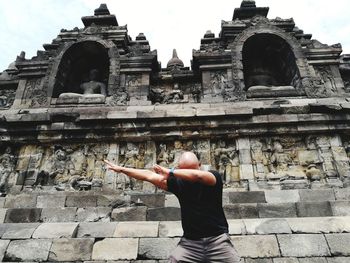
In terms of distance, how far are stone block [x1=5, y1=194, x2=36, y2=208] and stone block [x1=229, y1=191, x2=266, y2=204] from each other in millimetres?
4625

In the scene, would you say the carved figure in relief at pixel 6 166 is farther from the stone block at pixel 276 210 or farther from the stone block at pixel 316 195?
the stone block at pixel 316 195

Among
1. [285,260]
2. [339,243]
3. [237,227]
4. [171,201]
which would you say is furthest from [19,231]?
[339,243]

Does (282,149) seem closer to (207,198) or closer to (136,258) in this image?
(136,258)

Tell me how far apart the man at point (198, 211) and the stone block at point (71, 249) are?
238cm

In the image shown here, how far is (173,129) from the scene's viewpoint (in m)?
8.65

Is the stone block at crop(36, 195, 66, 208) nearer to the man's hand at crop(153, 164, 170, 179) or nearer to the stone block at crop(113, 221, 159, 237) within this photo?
the stone block at crop(113, 221, 159, 237)

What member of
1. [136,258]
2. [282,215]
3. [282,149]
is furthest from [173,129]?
[136,258]

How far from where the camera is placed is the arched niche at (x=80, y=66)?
35.2 ft

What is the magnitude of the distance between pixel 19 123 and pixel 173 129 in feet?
14.0

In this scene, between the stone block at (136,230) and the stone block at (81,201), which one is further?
the stone block at (81,201)

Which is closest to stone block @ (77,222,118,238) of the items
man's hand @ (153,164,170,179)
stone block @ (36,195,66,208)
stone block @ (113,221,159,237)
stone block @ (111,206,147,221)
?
stone block @ (113,221,159,237)

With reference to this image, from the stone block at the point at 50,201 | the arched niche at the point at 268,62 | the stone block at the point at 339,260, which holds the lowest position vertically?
the stone block at the point at 339,260

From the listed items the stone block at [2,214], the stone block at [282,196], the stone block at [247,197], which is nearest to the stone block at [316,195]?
the stone block at [282,196]

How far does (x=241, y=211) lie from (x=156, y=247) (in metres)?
2.06
